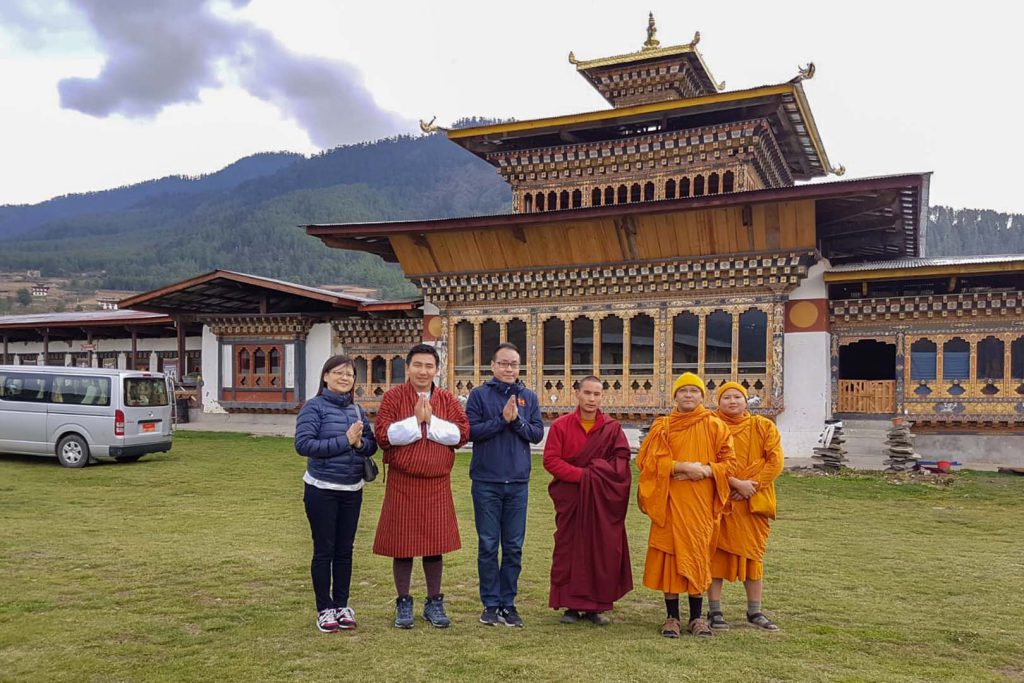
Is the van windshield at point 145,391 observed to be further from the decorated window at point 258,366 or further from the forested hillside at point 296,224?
the forested hillside at point 296,224

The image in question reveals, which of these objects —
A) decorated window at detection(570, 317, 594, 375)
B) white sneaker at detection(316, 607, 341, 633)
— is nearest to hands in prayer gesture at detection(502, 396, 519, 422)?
white sneaker at detection(316, 607, 341, 633)

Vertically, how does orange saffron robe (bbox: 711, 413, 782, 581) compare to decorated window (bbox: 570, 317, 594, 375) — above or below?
below

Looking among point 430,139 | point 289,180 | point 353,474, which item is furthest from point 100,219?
point 353,474

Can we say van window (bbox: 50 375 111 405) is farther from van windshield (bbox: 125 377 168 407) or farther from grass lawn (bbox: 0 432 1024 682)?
grass lawn (bbox: 0 432 1024 682)

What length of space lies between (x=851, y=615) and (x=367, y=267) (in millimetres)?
93709

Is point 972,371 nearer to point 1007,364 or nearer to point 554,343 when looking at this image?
point 1007,364

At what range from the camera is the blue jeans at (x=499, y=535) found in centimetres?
533

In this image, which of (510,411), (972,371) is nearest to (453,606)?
(510,411)

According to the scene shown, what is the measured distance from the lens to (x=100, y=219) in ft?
481

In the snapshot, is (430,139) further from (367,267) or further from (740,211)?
Result: (740,211)

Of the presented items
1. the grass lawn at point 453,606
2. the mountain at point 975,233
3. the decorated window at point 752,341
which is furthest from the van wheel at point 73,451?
the mountain at point 975,233

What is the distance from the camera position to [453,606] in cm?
573

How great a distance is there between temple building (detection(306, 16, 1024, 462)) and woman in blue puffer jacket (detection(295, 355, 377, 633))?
11835 millimetres

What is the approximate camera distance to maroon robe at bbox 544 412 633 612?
533 cm
